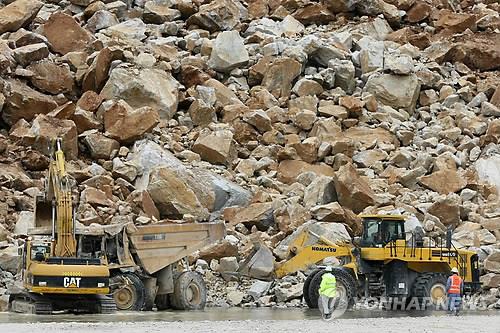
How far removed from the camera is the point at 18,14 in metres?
31.7

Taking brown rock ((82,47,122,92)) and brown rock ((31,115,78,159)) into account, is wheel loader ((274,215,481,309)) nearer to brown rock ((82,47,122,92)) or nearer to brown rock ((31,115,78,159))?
brown rock ((31,115,78,159))

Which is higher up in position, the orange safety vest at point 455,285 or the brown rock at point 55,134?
the brown rock at point 55,134

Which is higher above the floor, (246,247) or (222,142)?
(222,142)

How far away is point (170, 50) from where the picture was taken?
3170 cm

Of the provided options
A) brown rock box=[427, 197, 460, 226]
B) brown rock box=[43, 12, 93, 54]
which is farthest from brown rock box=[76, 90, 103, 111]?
brown rock box=[427, 197, 460, 226]

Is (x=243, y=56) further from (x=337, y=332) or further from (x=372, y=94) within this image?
(x=337, y=332)

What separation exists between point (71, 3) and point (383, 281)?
21.3 m

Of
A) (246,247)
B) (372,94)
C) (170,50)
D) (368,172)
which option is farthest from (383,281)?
(170,50)

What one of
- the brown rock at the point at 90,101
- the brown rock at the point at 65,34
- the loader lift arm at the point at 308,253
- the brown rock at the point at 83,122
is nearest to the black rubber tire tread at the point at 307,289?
the loader lift arm at the point at 308,253

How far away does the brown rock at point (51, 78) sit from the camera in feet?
93.3

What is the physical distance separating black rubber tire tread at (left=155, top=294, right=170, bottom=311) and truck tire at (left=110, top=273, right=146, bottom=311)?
1207 millimetres

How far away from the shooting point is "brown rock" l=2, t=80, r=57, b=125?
2673 cm

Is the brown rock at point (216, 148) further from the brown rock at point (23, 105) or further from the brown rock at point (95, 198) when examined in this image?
the brown rock at point (95, 198)

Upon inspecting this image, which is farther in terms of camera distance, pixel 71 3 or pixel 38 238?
pixel 71 3
